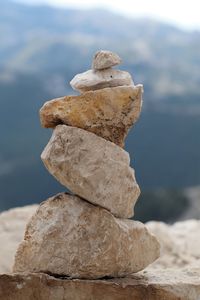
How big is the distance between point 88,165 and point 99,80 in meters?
0.63

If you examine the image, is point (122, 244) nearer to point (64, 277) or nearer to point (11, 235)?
point (64, 277)

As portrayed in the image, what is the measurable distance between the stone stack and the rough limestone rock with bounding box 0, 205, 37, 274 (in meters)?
3.75

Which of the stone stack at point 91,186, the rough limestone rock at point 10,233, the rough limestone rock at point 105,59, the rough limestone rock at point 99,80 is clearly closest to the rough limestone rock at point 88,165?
the stone stack at point 91,186

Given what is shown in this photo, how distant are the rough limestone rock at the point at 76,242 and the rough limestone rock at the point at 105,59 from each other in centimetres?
98

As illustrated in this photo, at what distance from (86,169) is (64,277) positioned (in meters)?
0.79

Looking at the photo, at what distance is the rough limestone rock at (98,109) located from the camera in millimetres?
5285

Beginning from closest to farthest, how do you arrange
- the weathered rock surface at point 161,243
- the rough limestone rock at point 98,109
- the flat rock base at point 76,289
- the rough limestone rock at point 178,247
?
the flat rock base at point 76,289 < the rough limestone rock at point 98,109 < the weathered rock surface at point 161,243 < the rough limestone rock at point 178,247

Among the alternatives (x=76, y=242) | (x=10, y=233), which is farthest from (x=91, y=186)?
(x=10, y=233)

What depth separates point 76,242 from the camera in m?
5.18

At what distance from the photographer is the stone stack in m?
5.19

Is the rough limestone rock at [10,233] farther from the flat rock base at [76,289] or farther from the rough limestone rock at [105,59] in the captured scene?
the rough limestone rock at [105,59]

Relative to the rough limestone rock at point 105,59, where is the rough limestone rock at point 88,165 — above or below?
below

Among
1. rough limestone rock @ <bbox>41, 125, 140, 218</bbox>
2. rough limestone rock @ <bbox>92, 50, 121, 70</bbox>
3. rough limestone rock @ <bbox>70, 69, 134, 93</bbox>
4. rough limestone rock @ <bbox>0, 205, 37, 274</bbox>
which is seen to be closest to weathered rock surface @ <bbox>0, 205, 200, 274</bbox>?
rough limestone rock @ <bbox>0, 205, 37, 274</bbox>

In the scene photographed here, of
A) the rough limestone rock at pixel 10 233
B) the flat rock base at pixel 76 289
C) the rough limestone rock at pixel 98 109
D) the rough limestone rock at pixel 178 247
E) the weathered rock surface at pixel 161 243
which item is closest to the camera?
the flat rock base at pixel 76 289
